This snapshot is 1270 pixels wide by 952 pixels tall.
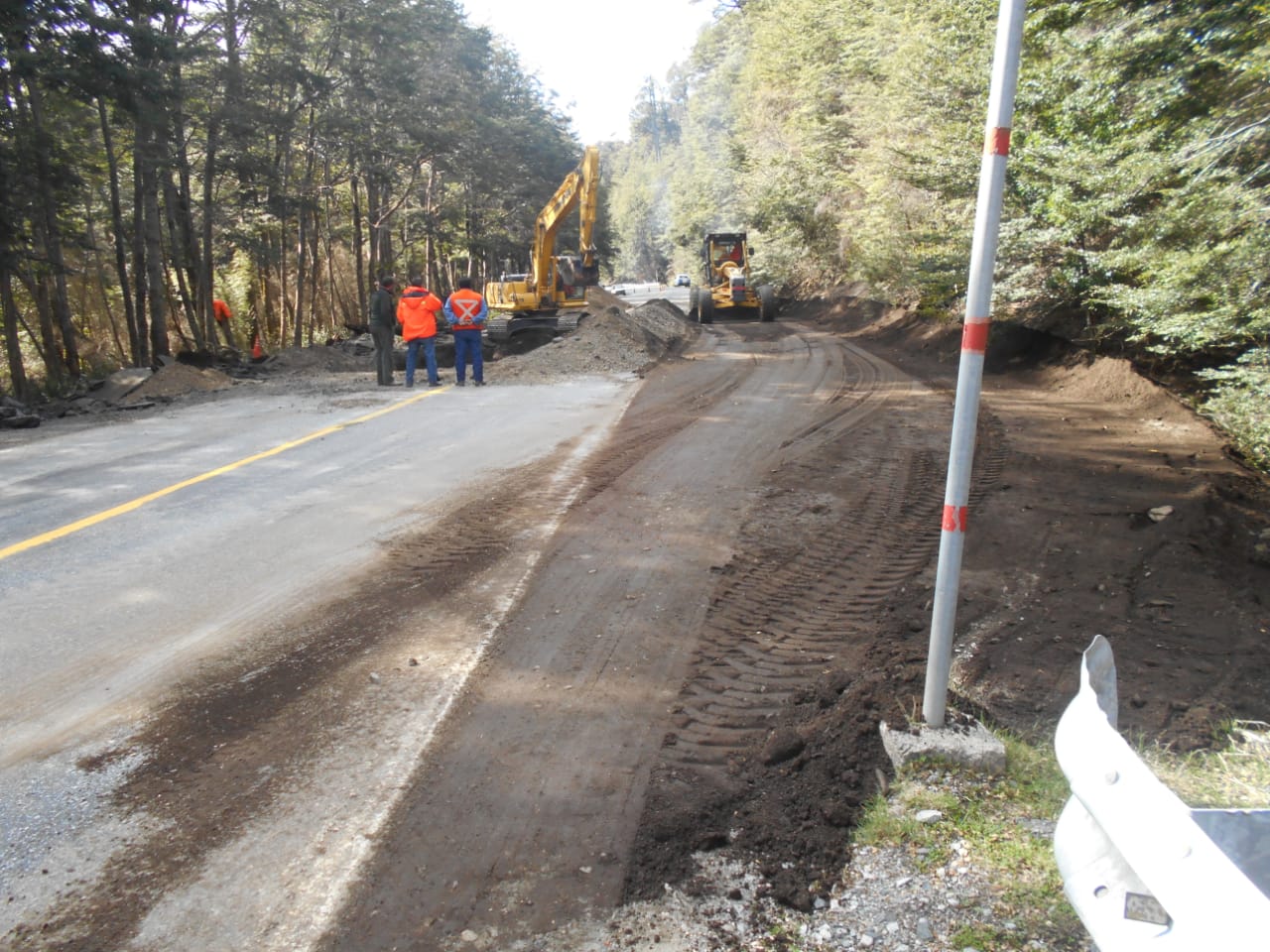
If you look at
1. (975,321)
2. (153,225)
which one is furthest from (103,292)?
(975,321)

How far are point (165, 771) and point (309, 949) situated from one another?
131 centimetres

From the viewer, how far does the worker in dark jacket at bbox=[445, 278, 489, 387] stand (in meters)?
14.3

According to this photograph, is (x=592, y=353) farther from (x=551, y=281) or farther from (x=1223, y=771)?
(x=1223, y=771)

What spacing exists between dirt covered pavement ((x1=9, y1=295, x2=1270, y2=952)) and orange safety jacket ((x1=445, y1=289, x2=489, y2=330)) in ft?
21.5

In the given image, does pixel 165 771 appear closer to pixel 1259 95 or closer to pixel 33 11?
pixel 1259 95

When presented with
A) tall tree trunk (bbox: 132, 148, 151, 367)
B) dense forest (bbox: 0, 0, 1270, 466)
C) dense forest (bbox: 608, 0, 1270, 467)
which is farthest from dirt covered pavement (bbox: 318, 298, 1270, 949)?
tall tree trunk (bbox: 132, 148, 151, 367)

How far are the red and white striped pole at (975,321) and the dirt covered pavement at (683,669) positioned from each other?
0.53 m

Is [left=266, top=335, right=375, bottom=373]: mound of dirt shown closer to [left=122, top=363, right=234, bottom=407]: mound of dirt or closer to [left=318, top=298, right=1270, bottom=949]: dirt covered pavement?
[left=122, top=363, right=234, bottom=407]: mound of dirt

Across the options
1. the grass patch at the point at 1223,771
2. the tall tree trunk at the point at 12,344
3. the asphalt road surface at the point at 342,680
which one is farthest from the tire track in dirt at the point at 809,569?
the tall tree trunk at the point at 12,344

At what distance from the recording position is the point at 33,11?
42.1 feet

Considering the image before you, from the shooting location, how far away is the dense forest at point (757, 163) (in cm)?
774

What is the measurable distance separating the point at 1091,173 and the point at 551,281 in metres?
14.6

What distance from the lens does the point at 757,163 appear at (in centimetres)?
3481

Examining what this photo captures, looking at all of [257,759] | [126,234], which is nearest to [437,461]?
[257,759]
